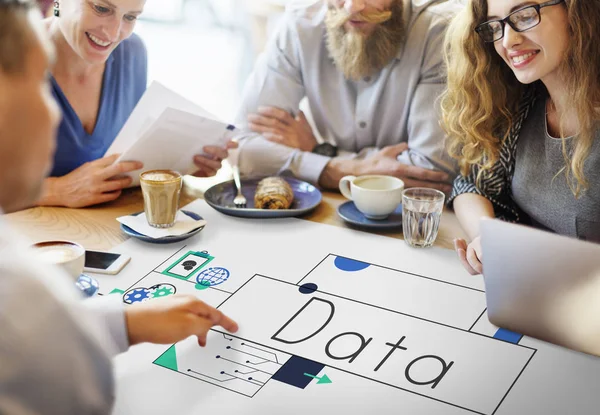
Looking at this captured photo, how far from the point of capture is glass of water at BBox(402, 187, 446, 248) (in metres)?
1.52

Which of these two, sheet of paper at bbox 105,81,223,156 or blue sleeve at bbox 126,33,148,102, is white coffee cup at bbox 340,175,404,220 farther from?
blue sleeve at bbox 126,33,148,102

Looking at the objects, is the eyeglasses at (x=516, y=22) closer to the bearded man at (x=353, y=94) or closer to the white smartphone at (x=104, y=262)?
the bearded man at (x=353, y=94)

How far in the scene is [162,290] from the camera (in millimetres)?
1333

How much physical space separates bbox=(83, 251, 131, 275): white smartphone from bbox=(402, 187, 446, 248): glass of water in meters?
0.60

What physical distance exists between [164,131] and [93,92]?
474mm

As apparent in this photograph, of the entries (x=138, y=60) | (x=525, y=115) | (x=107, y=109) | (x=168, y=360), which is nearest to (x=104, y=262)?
(x=168, y=360)

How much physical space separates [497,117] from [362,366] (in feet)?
2.77

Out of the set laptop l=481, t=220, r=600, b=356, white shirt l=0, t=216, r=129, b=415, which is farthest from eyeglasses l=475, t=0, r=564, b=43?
white shirt l=0, t=216, r=129, b=415

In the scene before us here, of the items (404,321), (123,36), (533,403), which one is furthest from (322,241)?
(123,36)

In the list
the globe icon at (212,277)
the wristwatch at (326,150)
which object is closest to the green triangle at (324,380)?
the globe icon at (212,277)

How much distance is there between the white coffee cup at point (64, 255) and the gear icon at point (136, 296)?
100 millimetres

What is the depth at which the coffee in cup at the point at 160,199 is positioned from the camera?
155 cm

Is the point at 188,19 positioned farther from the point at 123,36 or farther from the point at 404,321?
the point at 404,321

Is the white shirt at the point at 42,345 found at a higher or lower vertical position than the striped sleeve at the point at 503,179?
higher
